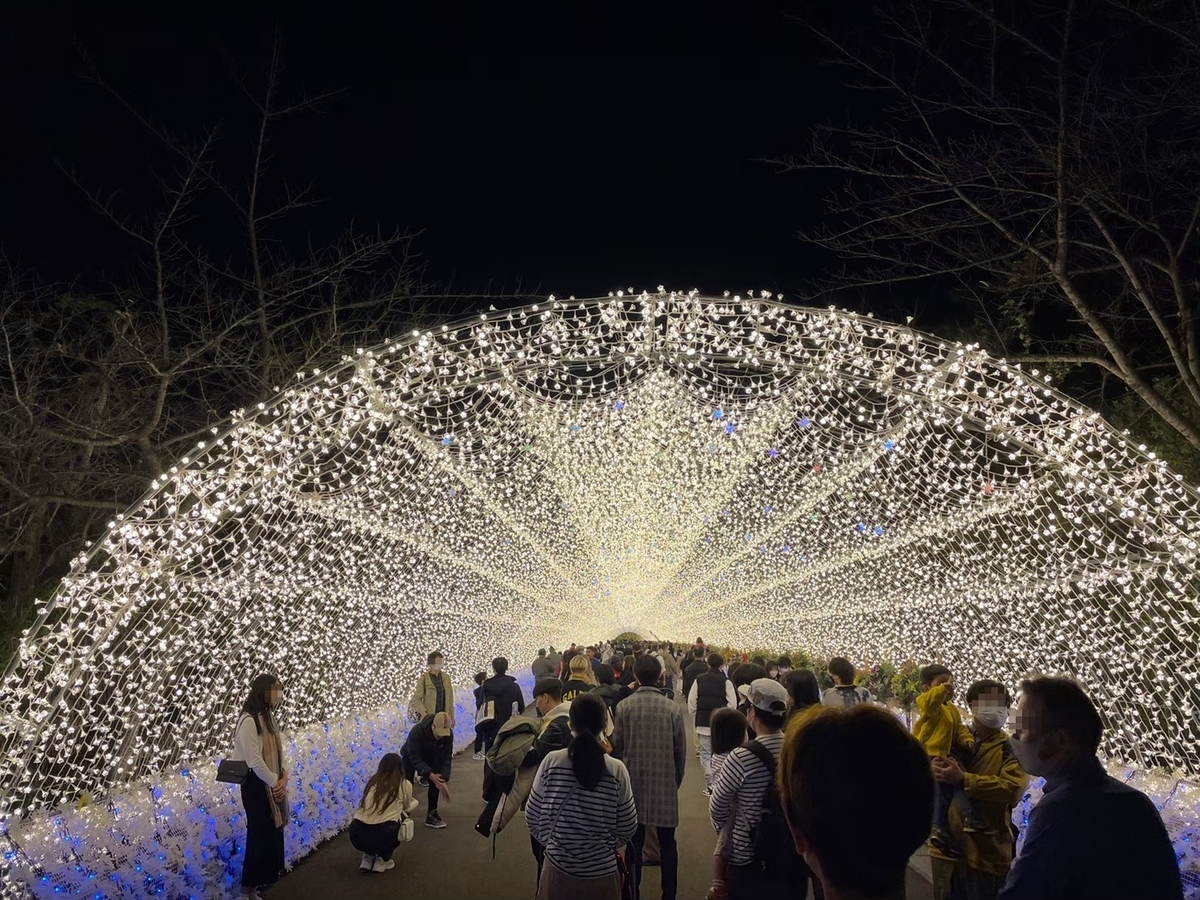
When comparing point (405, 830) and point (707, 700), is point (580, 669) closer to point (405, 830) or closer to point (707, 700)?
point (405, 830)

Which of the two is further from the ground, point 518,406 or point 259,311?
point 259,311

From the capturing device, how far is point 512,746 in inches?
191

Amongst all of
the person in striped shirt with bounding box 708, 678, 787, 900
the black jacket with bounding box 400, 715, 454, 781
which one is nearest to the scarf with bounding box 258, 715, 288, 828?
the black jacket with bounding box 400, 715, 454, 781

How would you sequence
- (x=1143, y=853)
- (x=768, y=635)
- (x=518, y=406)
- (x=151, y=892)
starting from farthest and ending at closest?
(x=768, y=635) → (x=518, y=406) → (x=151, y=892) → (x=1143, y=853)

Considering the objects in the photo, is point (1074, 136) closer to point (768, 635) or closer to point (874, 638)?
point (874, 638)

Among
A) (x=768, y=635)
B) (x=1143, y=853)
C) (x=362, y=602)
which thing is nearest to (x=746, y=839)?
(x=1143, y=853)

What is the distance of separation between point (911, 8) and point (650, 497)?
788 centimetres

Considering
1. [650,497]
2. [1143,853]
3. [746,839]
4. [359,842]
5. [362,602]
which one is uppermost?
[650,497]

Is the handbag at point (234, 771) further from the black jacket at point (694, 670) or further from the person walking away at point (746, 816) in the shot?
the black jacket at point (694, 670)

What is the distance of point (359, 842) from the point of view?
6.68m

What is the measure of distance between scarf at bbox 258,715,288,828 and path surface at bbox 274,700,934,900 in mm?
898

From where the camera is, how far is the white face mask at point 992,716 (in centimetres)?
439

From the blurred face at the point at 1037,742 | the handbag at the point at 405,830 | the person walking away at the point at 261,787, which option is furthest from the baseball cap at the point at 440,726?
the blurred face at the point at 1037,742

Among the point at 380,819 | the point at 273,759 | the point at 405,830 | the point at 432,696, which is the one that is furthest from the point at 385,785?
the point at 432,696
